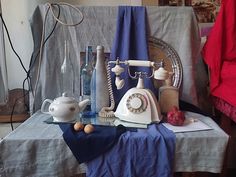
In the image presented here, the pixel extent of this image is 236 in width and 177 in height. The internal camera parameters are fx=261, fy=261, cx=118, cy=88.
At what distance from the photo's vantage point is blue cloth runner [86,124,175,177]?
866 mm

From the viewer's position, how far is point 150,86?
1.23 metres

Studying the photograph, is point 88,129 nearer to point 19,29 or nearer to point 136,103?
point 136,103

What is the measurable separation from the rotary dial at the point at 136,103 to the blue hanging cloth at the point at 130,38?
0.21 metres

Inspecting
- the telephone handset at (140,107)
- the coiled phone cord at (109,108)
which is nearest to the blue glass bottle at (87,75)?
the coiled phone cord at (109,108)

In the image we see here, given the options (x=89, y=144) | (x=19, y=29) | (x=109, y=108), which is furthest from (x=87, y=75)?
(x=19, y=29)

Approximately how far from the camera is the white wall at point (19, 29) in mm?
1420

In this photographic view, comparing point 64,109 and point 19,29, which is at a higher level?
point 19,29

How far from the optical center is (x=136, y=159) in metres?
0.87

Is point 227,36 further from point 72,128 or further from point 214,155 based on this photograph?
point 72,128

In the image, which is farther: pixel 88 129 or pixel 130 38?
pixel 130 38

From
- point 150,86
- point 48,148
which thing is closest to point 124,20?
point 150,86

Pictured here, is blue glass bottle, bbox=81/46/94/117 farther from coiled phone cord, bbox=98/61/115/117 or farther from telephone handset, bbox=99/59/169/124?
telephone handset, bbox=99/59/169/124

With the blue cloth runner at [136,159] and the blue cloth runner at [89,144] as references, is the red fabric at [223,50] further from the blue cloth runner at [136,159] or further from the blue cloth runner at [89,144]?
the blue cloth runner at [89,144]

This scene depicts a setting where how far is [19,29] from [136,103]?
0.83 metres
